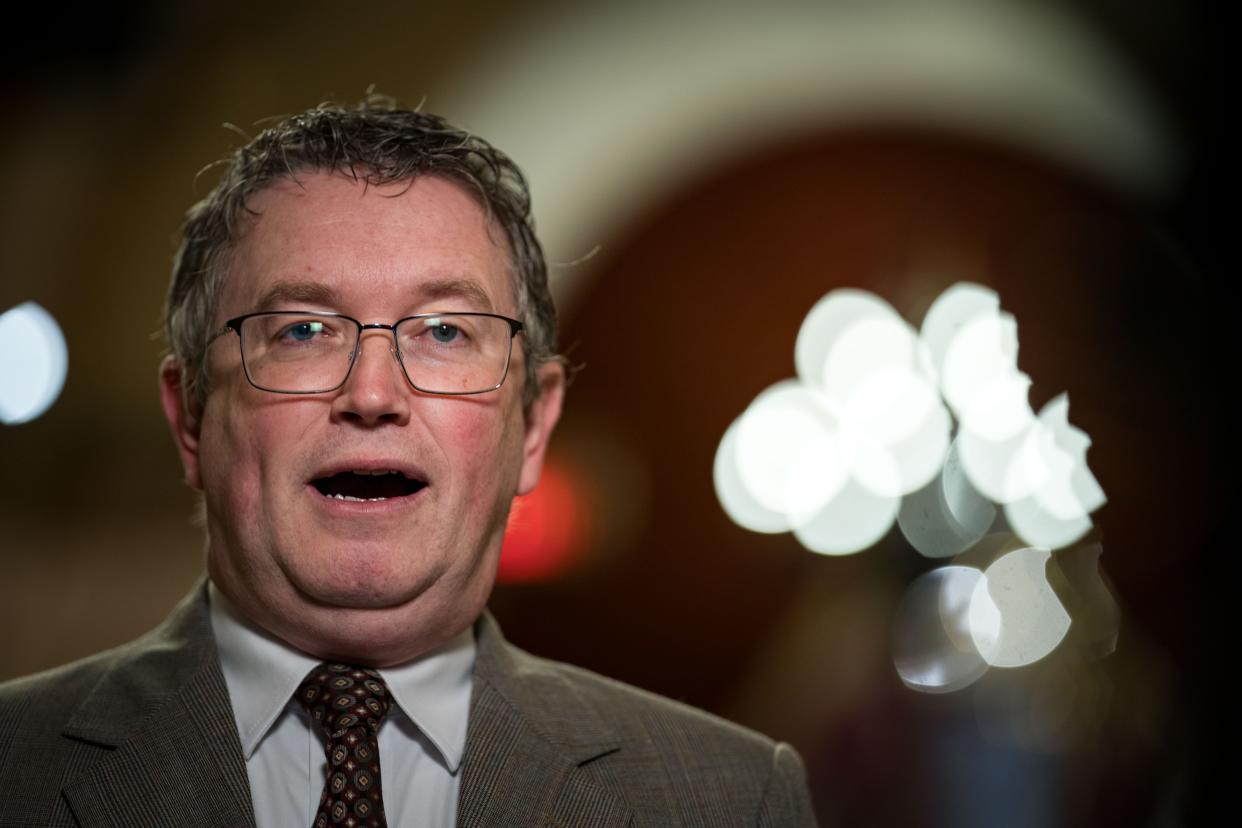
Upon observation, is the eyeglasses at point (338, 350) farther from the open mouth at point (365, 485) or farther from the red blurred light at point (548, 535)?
the red blurred light at point (548, 535)

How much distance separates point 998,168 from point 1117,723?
1.49m

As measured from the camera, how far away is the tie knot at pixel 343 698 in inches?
59.6

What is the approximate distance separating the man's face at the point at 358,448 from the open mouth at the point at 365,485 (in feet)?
0.07

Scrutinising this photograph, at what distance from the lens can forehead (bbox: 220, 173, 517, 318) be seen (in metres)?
1.54

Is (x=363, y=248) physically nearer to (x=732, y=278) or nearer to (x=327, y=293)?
(x=327, y=293)

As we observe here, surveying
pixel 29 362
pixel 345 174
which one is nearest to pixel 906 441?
pixel 345 174

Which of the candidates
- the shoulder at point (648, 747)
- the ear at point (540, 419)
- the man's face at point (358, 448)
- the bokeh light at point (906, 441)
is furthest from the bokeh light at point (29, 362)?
the bokeh light at point (906, 441)

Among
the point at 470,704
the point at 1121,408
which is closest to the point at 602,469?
the point at 1121,408

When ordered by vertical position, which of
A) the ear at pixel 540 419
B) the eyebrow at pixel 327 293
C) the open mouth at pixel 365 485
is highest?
the eyebrow at pixel 327 293

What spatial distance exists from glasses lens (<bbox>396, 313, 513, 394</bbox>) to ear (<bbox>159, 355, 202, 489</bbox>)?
1.29ft

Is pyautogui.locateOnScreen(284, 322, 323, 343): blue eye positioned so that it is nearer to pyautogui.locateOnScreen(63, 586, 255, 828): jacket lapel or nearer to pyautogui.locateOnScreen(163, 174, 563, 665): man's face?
pyautogui.locateOnScreen(163, 174, 563, 665): man's face

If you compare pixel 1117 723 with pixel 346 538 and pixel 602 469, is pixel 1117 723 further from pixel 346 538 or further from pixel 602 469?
pixel 346 538

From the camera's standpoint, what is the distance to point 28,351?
312cm

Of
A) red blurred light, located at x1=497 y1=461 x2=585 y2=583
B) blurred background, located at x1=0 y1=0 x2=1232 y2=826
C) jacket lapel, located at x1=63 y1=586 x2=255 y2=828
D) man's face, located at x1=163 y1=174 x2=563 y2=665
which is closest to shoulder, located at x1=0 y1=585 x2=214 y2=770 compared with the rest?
jacket lapel, located at x1=63 y1=586 x2=255 y2=828
